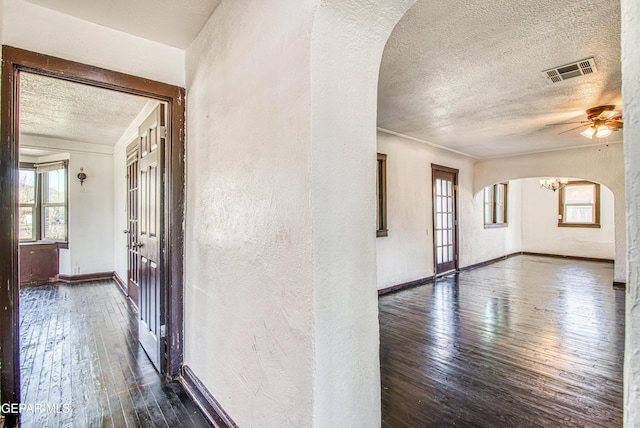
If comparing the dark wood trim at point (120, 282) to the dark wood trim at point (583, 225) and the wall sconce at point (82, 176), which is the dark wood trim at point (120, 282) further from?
the dark wood trim at point (583, 225)

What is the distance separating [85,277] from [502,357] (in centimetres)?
667

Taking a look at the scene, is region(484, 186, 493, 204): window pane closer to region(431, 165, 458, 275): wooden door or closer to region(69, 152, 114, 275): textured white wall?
region(431, 165, 458, 275): wooden door

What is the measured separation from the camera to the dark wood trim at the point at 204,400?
5.69 ft

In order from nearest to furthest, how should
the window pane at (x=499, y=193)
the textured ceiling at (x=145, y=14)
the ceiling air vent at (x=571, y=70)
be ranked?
1. the textured ceiling at (x=145, y=14)
2. the ceiling air vent at (x=571, y=70)
3. the window pane at (x=499, y=193)

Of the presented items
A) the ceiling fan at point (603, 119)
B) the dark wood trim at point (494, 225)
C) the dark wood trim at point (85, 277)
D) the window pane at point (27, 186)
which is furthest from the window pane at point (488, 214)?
the window pane at point (27, 186)

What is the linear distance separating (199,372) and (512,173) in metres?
6.84

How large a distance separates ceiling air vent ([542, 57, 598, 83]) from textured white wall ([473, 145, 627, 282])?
9.36 ft

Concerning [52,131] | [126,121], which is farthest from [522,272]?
[52,131]

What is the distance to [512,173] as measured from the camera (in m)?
6.44

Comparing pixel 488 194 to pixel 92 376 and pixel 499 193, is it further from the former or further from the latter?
pixel 92 376

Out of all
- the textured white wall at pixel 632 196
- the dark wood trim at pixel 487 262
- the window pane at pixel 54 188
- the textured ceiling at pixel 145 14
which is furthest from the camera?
the dark wood trim at pixel 487 262

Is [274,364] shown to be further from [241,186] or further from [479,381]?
[479,381]

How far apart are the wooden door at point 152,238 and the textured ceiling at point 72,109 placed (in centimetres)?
81

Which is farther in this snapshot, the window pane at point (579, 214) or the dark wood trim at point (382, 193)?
the window pane at point (579, 214)
